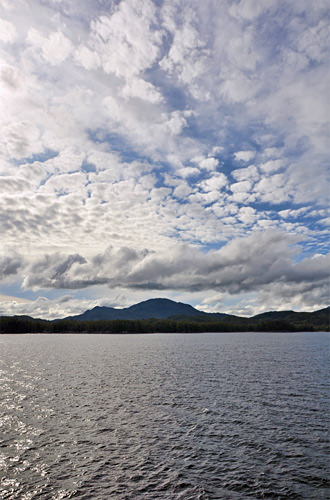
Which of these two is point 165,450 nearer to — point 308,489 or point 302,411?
point 308,489

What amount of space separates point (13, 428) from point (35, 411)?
301 inches

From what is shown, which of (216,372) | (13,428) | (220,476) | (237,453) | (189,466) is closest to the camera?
(220,476)

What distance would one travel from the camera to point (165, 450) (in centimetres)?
3116

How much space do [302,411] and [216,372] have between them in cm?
3752

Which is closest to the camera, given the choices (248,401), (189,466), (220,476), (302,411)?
(220,476)

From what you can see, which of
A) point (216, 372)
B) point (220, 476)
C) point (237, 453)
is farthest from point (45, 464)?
point (216, 372)

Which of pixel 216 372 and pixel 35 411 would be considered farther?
pixel 216 372

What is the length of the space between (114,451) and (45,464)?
661 centimetres

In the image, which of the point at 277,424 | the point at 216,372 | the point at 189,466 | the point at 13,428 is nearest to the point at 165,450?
the point at 189,466

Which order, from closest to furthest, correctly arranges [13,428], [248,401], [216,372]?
[13,428] → [248,401] → [216,372]

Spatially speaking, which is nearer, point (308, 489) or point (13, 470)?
point (308, 489)

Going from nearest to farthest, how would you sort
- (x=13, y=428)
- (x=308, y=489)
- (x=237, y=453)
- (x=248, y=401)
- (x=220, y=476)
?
(x=308, y=489) → (x=220, y=476) → (x=237, y=453) → (x=13, y=428) → (x=248, y=401)

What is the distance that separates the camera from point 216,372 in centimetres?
8025

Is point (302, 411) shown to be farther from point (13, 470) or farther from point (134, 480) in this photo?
point (13, 470)
